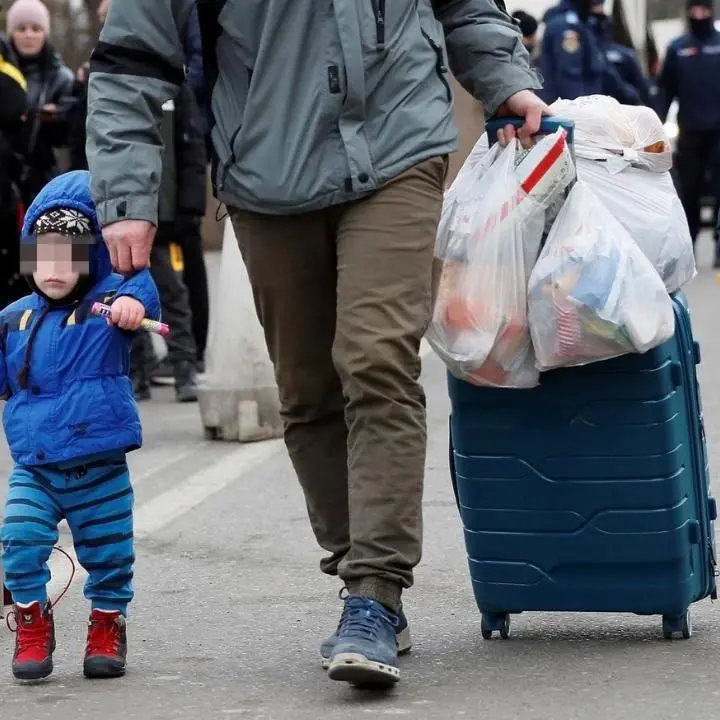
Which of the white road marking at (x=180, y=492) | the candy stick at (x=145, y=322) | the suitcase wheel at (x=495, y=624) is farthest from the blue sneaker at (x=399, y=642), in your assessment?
the white road marking at (x=180, y=492)

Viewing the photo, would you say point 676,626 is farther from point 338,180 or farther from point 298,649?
point 338,180

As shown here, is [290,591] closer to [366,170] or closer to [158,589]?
[158,589]

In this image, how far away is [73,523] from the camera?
14.9ft

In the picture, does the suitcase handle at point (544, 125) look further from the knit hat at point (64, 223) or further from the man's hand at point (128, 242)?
the knit hat at point (64, 223)

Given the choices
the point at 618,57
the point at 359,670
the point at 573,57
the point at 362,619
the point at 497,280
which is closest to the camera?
the point at 359,670

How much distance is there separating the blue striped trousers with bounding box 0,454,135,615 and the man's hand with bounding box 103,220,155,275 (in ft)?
1.36

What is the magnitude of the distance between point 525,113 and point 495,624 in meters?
1.15

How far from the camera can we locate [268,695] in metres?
4.35

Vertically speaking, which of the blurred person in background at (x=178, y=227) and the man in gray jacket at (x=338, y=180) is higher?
the man in gray jacket at (x=338, y=180)

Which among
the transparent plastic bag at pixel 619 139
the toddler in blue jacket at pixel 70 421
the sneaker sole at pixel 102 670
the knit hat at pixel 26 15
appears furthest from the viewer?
the knit hat at pixel 26 15

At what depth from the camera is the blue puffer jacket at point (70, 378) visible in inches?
175

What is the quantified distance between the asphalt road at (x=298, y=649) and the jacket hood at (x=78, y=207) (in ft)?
2.91

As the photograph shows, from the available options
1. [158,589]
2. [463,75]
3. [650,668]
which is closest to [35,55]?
[158,589]

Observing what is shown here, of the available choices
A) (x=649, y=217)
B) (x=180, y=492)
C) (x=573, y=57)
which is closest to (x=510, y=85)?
(x=649, y=217)
